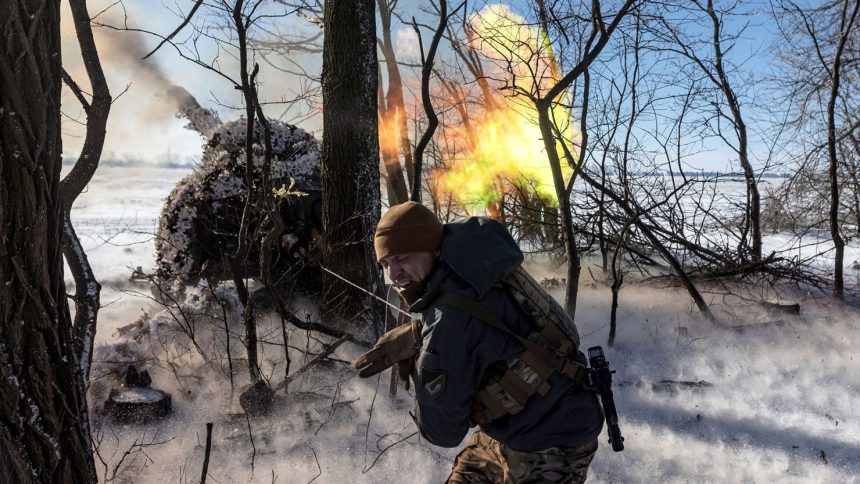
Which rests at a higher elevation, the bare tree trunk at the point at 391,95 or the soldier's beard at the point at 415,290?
the bare tree trunk at the point at 391,95

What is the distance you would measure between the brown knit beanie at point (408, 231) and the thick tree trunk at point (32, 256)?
1275 mm

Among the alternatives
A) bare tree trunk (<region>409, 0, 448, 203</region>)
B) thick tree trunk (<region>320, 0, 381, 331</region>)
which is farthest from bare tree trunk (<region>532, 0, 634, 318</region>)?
thick tree trunk (<region>320, 0, 381, 331</region>)

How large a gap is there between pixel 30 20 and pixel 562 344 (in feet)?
7.42

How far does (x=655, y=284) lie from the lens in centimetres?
799

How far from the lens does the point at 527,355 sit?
7.11ft

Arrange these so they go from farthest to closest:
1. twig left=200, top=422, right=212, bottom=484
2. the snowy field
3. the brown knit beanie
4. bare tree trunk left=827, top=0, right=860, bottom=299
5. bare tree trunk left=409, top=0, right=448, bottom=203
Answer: bare tree trunk left=827, top=0, right=860, bottom=299 → bare tree trunk left=409, top=0, right=448, bottom=203 → the snowy field → twig left=200, top=422, right=212, bottom=484 → the brown knit beanie

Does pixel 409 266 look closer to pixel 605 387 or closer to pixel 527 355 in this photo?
pixel 527 355

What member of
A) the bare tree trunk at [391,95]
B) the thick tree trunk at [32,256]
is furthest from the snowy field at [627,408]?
the bare tree trunk at [391,95]

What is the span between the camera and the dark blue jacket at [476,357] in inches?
82.6

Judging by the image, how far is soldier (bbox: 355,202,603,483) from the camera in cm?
211

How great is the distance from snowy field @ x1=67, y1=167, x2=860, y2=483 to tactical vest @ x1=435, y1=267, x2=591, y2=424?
1.77 meters

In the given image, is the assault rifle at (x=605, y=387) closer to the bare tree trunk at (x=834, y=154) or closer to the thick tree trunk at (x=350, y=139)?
the thick tree trunk at (x=350, y=139)

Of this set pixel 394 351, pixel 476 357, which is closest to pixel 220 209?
pixel 394 351

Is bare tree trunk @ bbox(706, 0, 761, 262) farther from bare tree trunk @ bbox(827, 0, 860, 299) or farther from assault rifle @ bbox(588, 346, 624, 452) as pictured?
assault rifle @ bbox(588, 346, 624, 452)
